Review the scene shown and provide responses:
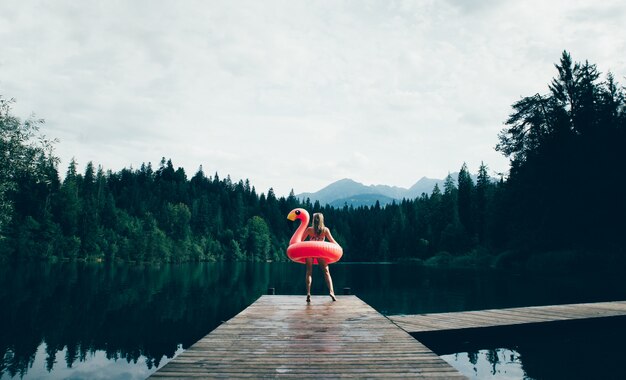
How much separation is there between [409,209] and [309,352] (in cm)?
12837

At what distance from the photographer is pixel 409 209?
428ft

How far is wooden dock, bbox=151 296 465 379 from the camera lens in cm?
503

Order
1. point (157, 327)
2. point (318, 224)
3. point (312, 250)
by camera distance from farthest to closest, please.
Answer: point (157, 327), point (318, 224), point (312, 250)

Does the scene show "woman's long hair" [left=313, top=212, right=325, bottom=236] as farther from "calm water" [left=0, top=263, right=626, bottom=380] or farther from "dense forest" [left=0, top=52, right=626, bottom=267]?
"dense forest" [left=0, top=52, right=626, bottom=267]

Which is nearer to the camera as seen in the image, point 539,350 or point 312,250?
point 312,250

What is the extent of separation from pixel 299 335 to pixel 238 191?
5216 inches

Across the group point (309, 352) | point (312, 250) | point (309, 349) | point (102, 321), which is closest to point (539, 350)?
point (312, 250)

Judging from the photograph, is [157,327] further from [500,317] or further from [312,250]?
[500,317]

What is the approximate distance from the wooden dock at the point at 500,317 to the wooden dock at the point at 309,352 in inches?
163

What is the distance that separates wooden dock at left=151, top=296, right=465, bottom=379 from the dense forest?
2980 centimetres

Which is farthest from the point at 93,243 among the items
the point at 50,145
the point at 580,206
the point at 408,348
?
the point at 408,348

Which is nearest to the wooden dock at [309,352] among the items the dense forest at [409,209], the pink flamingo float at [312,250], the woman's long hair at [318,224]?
the pink flamingo float at [312,250]

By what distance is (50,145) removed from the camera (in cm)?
3209

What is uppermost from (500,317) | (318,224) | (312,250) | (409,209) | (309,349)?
(409,209)
